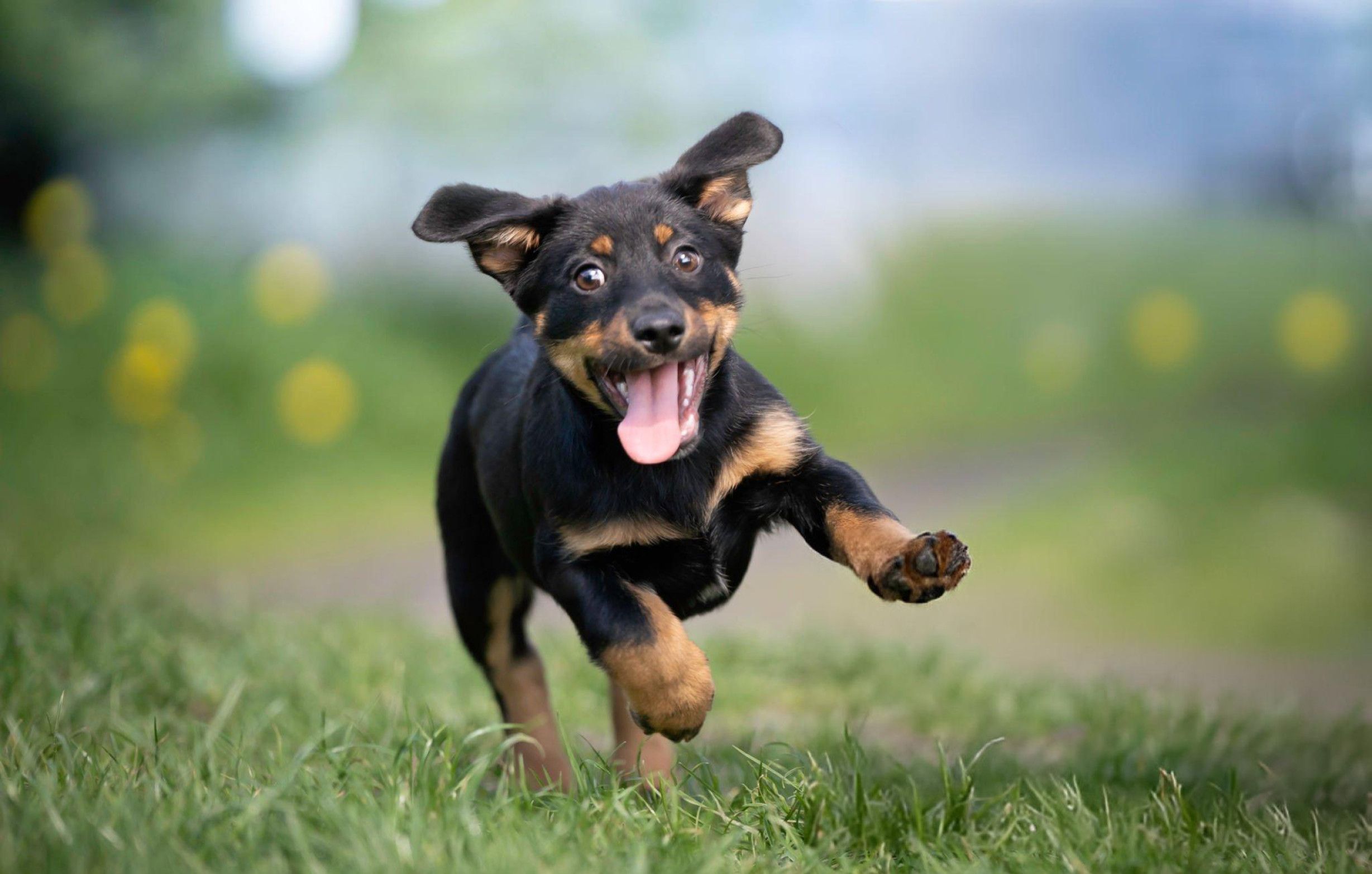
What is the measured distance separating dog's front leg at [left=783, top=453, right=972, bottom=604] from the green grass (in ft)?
1.82

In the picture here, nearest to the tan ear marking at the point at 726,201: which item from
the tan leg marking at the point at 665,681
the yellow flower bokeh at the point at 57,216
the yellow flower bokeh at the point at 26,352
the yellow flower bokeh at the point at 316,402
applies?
the tan leg marking at the point at 665,681

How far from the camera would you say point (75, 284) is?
10.4m

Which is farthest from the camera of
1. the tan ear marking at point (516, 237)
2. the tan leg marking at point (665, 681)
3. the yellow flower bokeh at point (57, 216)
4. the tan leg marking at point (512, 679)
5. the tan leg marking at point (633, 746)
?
the yellow flower bokeh at point (57, 216)

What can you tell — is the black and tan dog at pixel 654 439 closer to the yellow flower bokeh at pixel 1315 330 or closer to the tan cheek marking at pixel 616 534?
the tan cheek marking at pixel 616 534

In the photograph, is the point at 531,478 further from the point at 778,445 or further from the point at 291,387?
the point at 291,387

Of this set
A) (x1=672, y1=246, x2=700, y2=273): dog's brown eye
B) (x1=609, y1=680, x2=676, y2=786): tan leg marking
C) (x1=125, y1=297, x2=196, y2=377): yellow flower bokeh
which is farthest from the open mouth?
(x1=125, y1=297, x2=196, y2=377): yellow flower bokeh

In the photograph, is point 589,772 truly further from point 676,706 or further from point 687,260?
point 687,260

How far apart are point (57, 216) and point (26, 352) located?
1.12 metres

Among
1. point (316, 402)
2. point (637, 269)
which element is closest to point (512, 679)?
point (637, 269)

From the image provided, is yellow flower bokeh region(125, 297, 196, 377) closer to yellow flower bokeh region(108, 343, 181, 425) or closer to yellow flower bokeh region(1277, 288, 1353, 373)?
yellow flower bokeh region(108, 343, 181, 425)

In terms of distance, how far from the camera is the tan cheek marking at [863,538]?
121 inches

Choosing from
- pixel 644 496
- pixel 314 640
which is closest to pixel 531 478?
pixel 644 496

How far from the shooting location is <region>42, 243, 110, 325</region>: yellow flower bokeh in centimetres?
1040

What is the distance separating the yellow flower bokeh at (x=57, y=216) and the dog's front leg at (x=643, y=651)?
8.79 meters
